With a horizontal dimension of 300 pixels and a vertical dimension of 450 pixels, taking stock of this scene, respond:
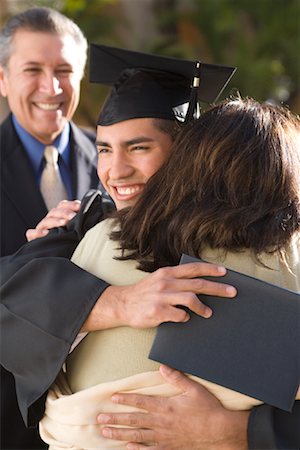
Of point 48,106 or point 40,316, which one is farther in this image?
point 48,106

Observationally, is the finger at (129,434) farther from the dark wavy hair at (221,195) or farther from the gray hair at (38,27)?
the gray hair at (38,27)

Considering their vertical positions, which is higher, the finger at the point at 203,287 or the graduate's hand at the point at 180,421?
the finger at the point at 203,287

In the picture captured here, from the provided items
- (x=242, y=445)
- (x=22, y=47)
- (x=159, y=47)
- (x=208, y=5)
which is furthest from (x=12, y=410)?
(x=208, y=5)

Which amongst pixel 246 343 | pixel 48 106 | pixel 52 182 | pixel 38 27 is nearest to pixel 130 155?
pixel 246 343

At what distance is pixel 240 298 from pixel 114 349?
0.35m

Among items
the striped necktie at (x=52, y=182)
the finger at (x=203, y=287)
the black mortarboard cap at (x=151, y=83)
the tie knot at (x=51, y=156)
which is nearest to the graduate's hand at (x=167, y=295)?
the finger at (x=203, y=287)

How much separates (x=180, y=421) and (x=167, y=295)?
316mm

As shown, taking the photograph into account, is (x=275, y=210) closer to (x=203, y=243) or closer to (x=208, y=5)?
(x=203, y=243)

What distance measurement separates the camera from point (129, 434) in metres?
1.91

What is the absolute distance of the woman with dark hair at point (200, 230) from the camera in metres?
1.88

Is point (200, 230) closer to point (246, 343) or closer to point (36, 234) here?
point (246, 343)

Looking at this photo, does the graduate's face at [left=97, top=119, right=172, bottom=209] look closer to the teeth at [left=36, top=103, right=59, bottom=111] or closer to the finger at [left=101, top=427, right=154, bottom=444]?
the finger at [left=101, top=427, right=154, bottom=444]

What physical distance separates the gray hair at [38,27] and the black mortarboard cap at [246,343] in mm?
2107

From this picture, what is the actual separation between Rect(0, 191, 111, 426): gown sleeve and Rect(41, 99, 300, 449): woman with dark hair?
64mm
